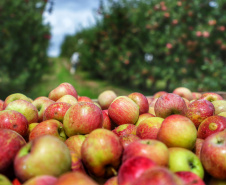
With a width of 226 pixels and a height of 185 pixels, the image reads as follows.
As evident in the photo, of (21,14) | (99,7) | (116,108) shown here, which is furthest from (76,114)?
(99,7)

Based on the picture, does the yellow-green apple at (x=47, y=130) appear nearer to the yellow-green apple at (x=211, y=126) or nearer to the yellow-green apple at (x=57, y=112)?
the yellow-green apple at (x=57, y=112)

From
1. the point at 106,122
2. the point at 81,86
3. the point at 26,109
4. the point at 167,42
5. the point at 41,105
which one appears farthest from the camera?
the point at 81,86

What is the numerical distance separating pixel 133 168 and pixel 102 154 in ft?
0.90

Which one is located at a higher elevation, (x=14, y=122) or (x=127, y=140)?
(x=14, y=122)

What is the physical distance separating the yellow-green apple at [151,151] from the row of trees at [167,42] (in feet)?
18.4

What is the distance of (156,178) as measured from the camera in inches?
42.7

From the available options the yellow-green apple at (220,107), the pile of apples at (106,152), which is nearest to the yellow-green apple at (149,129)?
the pile of apples at (106,152)

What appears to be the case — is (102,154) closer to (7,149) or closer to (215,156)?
(7,149)

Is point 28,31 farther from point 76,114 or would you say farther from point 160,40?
point 76,114

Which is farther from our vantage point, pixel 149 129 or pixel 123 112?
pixel 123 112

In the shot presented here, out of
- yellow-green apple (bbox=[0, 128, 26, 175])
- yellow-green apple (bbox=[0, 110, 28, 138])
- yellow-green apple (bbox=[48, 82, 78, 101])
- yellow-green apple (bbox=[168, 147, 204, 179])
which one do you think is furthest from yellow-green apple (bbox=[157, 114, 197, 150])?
yellow-green apple (bbox=[48, 82, 78, 101])

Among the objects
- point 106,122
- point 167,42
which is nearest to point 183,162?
point 106,122

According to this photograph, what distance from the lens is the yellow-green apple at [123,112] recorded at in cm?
238

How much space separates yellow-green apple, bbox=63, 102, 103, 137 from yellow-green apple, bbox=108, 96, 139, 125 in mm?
386
